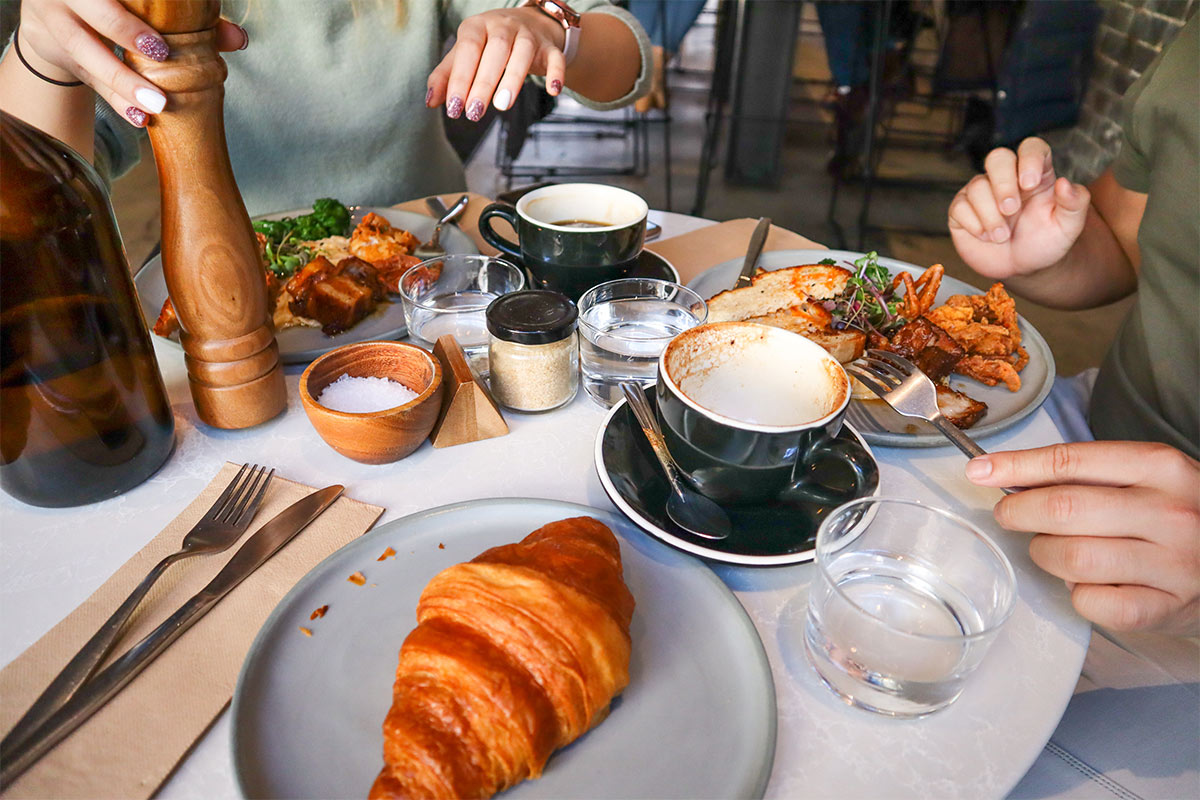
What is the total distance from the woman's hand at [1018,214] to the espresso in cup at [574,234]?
63 centimetres

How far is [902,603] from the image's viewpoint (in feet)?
2.81

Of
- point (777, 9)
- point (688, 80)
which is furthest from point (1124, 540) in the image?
point (688, 80)

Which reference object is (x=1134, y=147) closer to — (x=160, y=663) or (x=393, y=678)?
(x=393, y=678)

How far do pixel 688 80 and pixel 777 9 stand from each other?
2.83m

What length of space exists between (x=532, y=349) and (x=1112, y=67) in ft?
15.6

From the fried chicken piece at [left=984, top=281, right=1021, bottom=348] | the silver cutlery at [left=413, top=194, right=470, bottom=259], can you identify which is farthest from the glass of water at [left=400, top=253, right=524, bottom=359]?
the fried chicken piece at [left=984, top=281, right=1021, bottom=348]

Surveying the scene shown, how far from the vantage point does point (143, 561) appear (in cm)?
87

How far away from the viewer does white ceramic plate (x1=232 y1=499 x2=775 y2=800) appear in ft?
2.17

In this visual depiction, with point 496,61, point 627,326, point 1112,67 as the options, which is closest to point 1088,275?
point 627,326

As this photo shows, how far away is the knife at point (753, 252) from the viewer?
1.46 metres

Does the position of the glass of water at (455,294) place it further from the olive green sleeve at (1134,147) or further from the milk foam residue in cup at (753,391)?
the olive green sleeve at (1134,147)

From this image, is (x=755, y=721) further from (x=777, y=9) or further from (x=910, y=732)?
(x=777, y=9)

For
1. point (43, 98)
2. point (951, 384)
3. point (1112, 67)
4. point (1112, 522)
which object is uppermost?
point (43, 98)

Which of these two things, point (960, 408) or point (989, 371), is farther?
point (989, 371)
